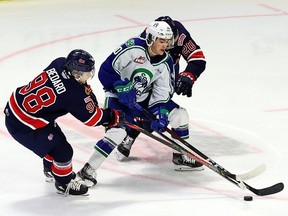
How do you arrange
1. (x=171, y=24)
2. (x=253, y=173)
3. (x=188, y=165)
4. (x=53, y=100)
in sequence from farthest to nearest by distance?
(x=188, y=165), (x=171, y=24), (x=253, y=173), (x=53, y=100)

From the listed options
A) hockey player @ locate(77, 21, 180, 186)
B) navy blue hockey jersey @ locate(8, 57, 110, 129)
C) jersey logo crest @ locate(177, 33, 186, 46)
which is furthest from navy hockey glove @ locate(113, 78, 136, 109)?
jersey logo crest @ locate(177, 33, 186, 46)

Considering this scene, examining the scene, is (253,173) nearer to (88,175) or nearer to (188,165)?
(188,165)

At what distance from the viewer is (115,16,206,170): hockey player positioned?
16.0 ft

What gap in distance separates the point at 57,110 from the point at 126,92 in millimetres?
511

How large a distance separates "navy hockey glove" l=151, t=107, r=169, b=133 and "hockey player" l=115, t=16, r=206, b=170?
7cm

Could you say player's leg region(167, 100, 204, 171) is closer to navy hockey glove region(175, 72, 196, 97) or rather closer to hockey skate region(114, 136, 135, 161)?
navy hockey glove region(175, 72, 196, 97)

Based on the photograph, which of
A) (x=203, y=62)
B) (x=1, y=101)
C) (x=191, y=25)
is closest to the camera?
(x=203, y=62)

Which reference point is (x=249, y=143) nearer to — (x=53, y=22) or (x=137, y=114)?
(x=137, y=114)

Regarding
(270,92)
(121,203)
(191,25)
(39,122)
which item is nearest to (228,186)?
(121,203)

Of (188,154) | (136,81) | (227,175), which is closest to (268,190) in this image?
(227,175)

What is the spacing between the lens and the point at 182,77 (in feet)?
16.3

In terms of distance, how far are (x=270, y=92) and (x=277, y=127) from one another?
0.73 m

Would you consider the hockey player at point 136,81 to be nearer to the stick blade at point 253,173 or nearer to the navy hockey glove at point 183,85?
the navy hockey glove at point 183,85

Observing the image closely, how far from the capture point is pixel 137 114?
4.86 meters
